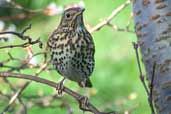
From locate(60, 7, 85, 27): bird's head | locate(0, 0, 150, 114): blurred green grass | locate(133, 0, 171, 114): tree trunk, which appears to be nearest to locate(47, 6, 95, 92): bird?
locate(60, 7, 85, 27): bird's head

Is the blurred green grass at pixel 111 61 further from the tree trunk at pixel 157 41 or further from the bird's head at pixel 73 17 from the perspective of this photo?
the tree trunk at pixel 157 41

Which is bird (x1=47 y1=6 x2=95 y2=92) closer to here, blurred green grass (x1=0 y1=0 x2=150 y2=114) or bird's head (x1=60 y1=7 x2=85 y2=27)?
bird's head (x1=60 y1=7 x2=85 y2=27)

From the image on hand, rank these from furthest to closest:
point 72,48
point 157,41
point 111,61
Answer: point 111,61 < point 72,48 < point 157,41

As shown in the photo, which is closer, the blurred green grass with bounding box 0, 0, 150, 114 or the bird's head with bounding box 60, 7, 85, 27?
the bird's head with bounding box 60, 7, 85, 27

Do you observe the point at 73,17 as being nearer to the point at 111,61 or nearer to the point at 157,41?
the point at 157,41

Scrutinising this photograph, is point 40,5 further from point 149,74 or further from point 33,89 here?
point 149,74

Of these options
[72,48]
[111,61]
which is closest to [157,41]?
[72,48]
